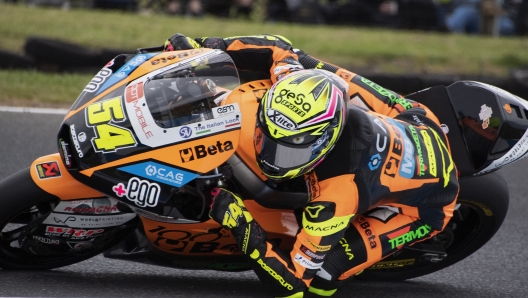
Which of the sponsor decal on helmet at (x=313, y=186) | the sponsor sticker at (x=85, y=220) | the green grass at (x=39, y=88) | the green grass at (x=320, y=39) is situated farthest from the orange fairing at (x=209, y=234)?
the green grass at (x=320, y=39)

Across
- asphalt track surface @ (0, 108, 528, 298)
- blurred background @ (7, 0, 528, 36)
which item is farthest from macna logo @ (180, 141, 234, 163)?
blurred background @ (7, 0, 528, 36)

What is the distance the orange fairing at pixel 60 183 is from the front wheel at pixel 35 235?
41 millimetres

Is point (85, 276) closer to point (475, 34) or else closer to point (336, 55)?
point (336, 55)

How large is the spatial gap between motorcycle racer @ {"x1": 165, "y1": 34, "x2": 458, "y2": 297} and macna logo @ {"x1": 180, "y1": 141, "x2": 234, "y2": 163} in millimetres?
125

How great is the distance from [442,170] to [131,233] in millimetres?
1496

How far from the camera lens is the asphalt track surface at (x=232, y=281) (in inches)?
146

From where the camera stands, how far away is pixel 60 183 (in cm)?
337

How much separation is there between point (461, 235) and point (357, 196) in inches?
42.5

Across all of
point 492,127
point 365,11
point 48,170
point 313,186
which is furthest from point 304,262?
point 365,11

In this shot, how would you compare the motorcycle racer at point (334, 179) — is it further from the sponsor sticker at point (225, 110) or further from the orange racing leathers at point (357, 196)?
the sponsor sticker at point (225, 110)

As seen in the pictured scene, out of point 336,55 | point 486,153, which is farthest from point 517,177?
point 336,55

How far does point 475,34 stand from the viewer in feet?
38.1

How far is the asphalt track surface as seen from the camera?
3.71m

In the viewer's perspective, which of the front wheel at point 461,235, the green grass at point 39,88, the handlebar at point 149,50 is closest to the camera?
the handlebar at point 149,50
